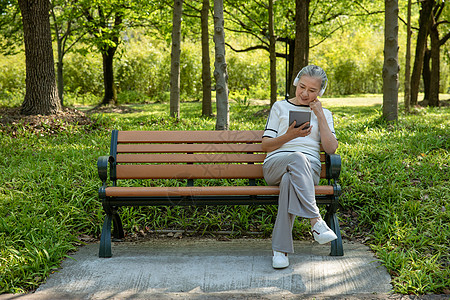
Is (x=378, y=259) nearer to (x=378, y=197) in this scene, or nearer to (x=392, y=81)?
(x=378, y=197)

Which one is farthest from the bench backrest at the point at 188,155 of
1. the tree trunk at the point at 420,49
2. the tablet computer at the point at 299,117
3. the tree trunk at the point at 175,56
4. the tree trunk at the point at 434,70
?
the tree trunk at the point at 434,70

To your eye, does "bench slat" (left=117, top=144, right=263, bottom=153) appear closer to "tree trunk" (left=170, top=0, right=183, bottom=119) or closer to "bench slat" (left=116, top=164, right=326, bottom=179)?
"bench slat" (left=116, top=164, right=326, bottom=179)

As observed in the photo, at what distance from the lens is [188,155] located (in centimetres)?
402

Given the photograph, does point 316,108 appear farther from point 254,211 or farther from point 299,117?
point 254,211

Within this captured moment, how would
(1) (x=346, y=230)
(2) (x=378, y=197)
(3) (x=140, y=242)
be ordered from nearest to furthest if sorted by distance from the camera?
1. (3) (x=140, y=242)
2. (1) (x=346, y=230)
3. (2) (x=378, y=197)

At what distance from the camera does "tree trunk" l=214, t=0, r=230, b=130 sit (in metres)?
5.81

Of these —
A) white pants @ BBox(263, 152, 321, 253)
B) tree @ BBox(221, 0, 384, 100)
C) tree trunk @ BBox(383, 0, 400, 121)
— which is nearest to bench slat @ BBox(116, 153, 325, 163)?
white pants @ BBox(263, 152, 321, 253)

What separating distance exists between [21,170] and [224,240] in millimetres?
2697

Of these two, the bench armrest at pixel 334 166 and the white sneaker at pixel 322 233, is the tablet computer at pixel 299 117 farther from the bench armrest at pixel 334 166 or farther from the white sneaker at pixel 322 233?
the white sneaker at pixel 322 233

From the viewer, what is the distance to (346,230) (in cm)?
410

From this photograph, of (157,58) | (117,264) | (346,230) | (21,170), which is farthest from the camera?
(157,58)

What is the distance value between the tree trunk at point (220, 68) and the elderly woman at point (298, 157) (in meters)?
2.41

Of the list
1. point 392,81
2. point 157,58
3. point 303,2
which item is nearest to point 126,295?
point 392,81

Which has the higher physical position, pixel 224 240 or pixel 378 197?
pixel 378 197
